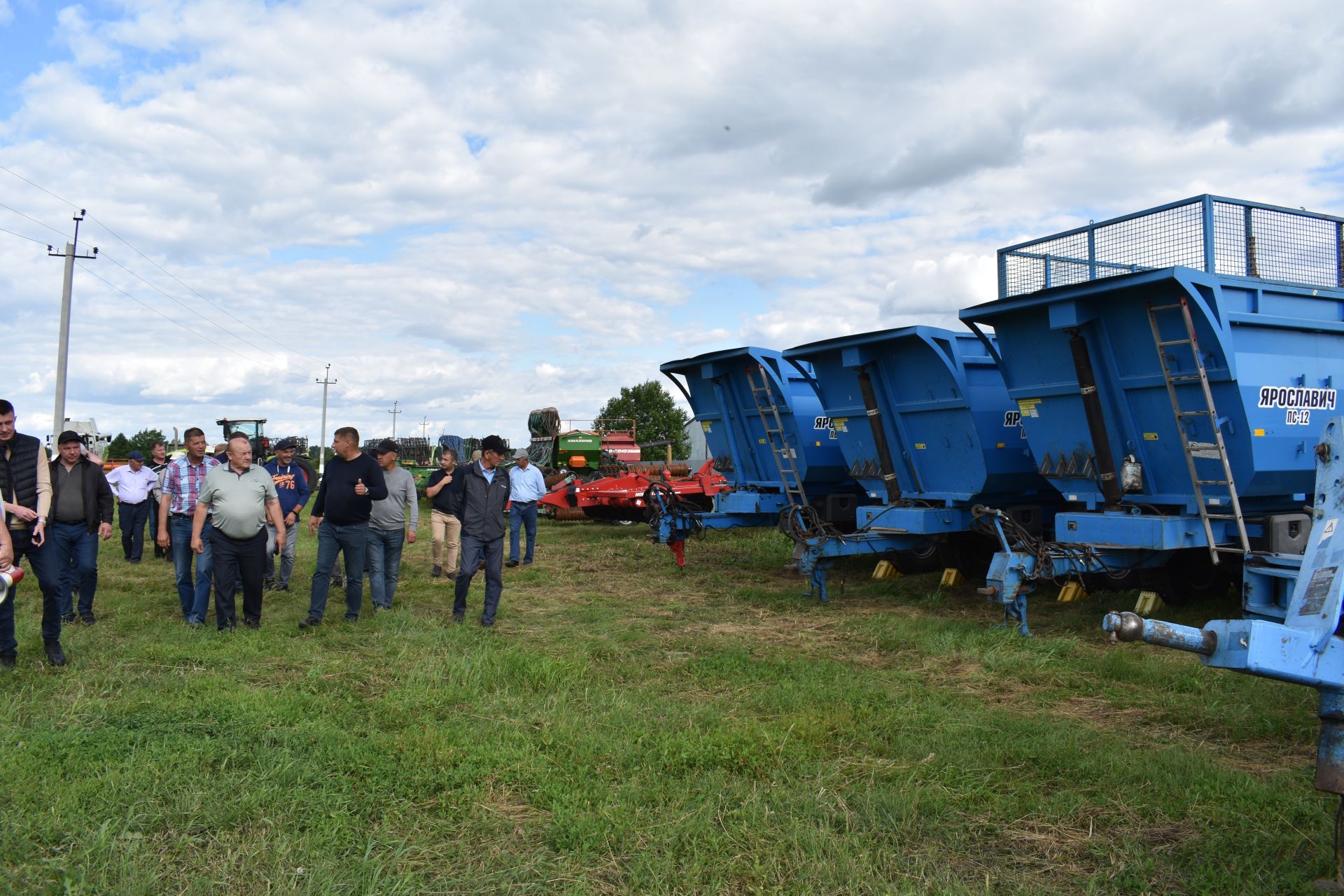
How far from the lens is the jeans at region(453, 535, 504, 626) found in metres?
8.06

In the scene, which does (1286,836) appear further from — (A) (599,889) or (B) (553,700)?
(B) (553,700)

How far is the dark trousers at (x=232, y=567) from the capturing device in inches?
296

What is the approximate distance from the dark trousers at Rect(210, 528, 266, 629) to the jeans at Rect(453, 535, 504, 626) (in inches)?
60.0

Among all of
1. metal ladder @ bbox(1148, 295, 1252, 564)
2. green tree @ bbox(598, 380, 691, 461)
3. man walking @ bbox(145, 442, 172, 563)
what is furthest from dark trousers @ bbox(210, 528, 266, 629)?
green tree @ bbox(598, 380, 691, 461)

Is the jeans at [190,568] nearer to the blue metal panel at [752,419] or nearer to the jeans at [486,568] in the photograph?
the jeans at [486,568]

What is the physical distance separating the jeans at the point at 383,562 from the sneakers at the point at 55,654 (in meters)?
2.54

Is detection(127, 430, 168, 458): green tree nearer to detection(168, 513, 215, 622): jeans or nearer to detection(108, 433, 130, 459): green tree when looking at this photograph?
detection(108, 433, 130, 459): green tree

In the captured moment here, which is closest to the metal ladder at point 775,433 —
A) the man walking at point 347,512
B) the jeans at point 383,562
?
the jeans at point 383,562

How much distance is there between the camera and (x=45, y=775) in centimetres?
428

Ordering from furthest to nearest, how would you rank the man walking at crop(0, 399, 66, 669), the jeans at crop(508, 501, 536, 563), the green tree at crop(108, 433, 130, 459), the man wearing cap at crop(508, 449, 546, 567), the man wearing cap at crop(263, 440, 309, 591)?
the green tree at crop(108, 433, 130, 459)
the jeans at crop(508, 501, 536, 563)
the man wearing cap at crop(508, 449, 546, 567)
the man wearing cap at crop(263, 440, 309, 591)
the man walking at crop(0, 399, 66, 669)

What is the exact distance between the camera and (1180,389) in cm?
730

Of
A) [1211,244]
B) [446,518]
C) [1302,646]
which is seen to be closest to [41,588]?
[446,518]

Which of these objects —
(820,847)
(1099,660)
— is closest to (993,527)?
(1099,660)

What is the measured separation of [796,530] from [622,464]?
8.56 m
